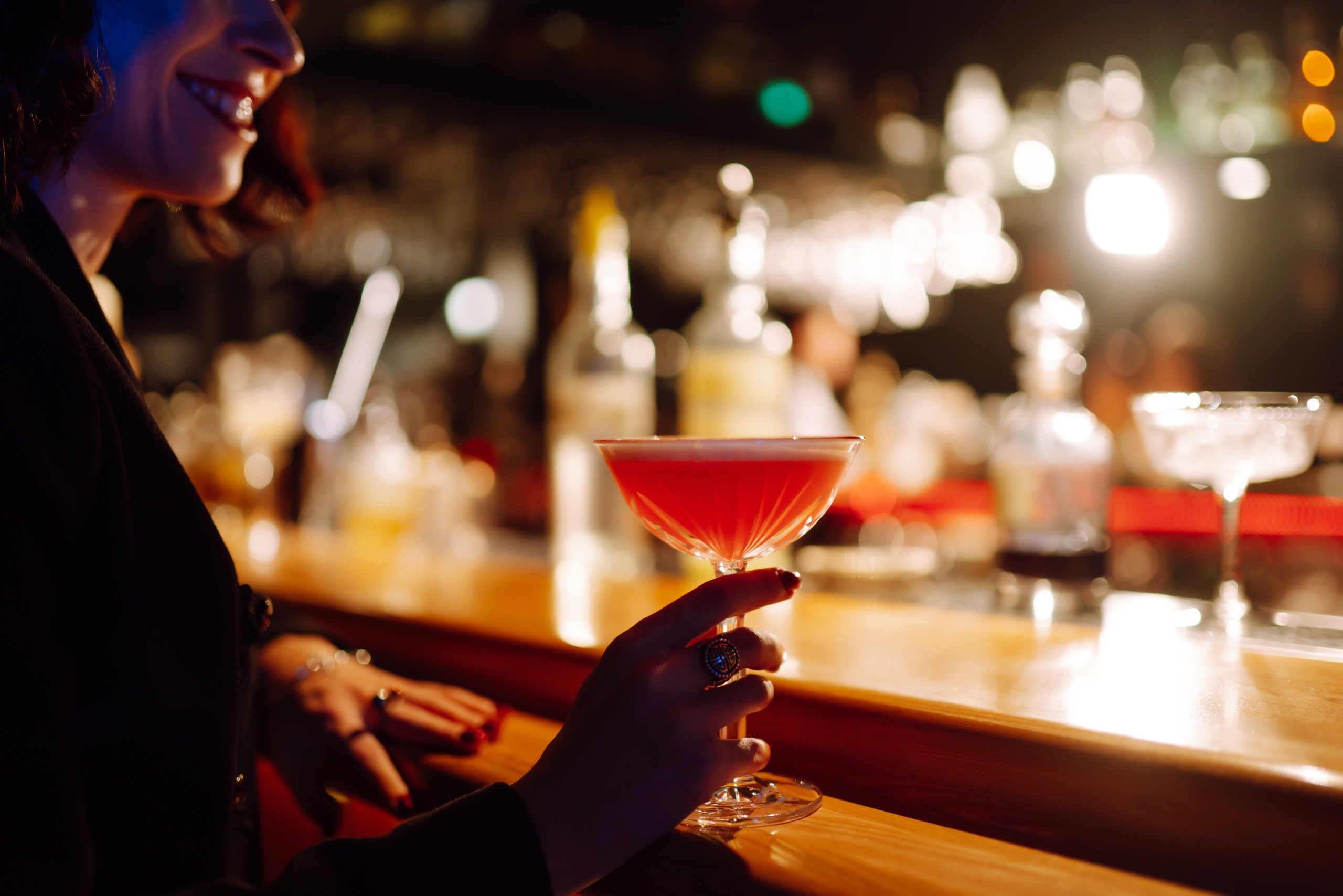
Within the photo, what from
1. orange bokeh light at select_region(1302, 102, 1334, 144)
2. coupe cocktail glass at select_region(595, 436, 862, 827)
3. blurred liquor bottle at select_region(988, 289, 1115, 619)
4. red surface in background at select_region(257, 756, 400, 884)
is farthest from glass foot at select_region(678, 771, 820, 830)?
orange bokeh light at select_region(1302, 102, 1334, 144)

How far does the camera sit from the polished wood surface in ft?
1.96

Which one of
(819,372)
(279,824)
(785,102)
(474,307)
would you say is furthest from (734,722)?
(474,307)

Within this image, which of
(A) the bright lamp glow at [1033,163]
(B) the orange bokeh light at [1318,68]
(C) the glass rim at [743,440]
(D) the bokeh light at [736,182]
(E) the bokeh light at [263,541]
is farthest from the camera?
(A) the bright lamp glow at [1033,163]

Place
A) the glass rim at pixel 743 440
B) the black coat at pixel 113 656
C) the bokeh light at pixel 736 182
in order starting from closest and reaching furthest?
the black coat at pixel 113 656 → the glass rim at pixel 743 440 → the bokeh light at pixel 736 182

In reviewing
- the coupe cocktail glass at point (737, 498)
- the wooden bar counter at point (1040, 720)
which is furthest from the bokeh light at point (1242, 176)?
the coupe cocktail glass at point (737, 498)

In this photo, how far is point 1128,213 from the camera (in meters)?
2.91

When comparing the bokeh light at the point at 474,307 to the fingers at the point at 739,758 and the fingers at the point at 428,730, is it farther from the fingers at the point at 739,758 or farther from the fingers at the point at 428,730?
the fingers at the point at 739,758

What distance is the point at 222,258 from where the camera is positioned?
1.47 meters

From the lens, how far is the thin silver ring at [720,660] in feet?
2.12

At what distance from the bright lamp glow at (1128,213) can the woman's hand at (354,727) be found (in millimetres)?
2636

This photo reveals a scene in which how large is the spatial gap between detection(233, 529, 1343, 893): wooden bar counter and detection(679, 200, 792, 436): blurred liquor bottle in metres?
0.37

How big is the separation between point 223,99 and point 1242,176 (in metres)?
2.73

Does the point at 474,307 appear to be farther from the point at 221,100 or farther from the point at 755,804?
the point at 755,804

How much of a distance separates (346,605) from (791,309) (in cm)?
→ 531
